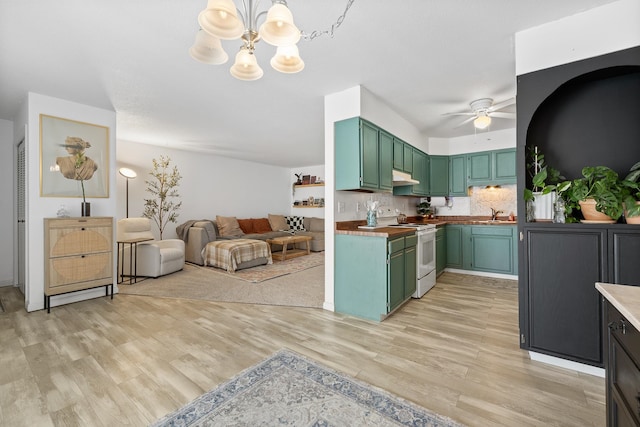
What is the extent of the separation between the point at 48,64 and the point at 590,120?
15.2 ft

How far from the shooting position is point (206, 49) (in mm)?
1522

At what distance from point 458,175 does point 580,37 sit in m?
3.27

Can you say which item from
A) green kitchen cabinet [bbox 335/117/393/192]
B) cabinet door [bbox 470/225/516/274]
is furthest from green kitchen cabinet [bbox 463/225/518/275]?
green kitchen cabinet [bbox 335/117/393/192]

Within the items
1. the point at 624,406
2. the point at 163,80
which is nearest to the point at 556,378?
the point at 624,406

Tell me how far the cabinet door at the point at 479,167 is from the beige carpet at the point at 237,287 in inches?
127

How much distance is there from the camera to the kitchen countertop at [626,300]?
2.65ft

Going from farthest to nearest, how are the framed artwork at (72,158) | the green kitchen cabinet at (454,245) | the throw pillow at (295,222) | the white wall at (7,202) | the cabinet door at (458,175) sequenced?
the throw pillow at (295,222), the cabinet door at (458,175), the green kitchen cabinet at (454,245), the white wall at (7,202), the framed artwork at (72,158)

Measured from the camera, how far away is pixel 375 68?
2.60 meters

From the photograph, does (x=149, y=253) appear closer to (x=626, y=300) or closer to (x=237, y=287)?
(x=237, y=287)

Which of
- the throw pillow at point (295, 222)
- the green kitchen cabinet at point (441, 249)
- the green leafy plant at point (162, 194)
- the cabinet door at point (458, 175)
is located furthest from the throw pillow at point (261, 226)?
the cabinet door at point (458, 175)

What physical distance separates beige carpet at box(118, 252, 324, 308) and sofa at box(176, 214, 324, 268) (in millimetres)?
736

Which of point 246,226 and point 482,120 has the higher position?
point 482,120

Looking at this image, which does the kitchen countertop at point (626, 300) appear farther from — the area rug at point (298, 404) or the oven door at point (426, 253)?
the oven door at point (426, 253)

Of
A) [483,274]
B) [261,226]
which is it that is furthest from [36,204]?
[483,274]
